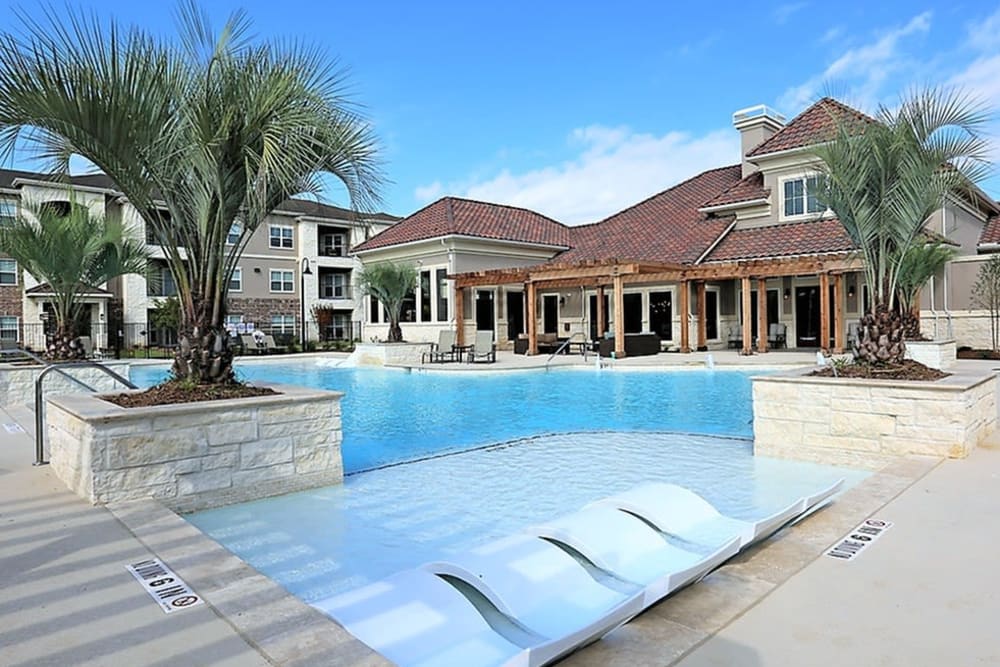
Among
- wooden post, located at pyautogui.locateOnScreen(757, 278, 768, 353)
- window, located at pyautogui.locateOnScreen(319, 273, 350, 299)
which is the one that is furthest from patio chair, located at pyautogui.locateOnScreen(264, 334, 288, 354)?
wooden post, located at pyautogui.locateOnScreen(757, 278, 768, 353)

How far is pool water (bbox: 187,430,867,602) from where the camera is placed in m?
4.52

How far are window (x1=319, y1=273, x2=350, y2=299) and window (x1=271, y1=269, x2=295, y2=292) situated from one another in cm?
168

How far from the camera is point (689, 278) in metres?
20.9

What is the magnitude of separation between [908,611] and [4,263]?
36449mm

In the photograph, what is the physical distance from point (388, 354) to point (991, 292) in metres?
17.9

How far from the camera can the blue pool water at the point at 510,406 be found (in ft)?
31.4

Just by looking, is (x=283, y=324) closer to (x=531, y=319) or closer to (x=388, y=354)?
(x=388, y=354)

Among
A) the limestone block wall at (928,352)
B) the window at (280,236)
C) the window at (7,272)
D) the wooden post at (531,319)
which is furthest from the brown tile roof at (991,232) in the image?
the window at (7,272)

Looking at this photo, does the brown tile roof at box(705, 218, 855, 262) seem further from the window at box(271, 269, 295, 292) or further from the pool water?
the window at box(271, 269, 295, 292)

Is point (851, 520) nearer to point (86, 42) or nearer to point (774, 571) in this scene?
point (774, 571)

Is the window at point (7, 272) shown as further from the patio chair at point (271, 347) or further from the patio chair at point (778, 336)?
the patio chair at point (778, 336)

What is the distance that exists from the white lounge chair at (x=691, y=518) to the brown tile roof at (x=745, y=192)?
20437 mm

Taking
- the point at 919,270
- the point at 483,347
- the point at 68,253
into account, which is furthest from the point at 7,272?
the point at 919,270

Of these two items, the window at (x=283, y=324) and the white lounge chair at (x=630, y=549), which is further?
the window at (x=283, y=324)
